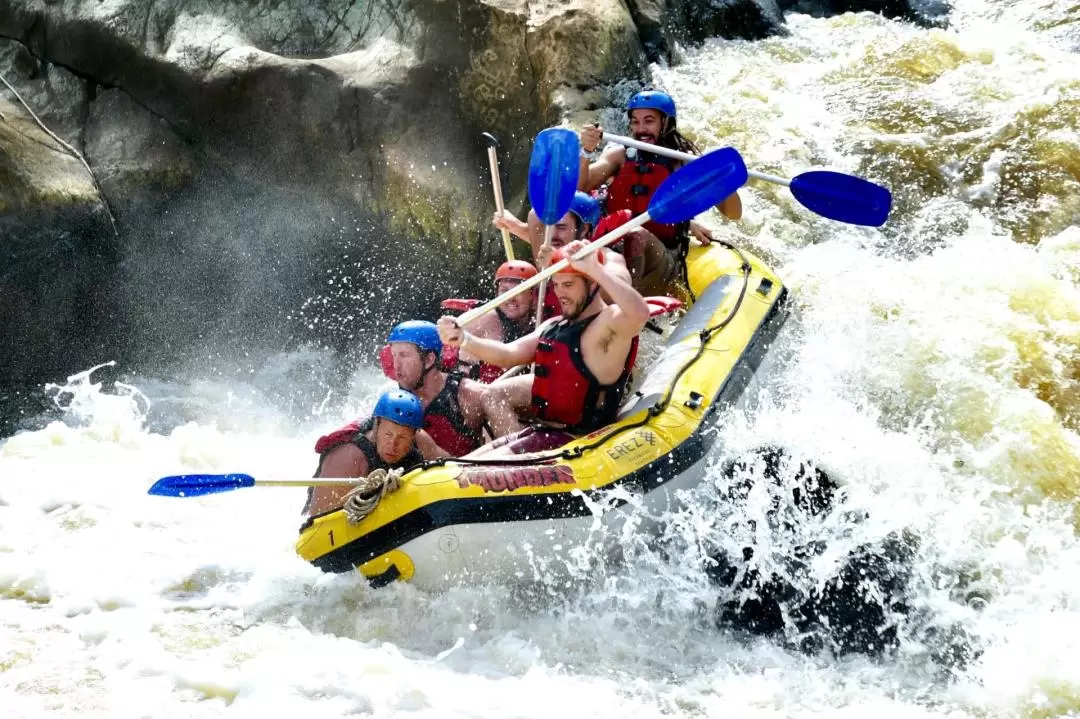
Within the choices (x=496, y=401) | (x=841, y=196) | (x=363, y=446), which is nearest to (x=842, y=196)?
(x=841, y=196)

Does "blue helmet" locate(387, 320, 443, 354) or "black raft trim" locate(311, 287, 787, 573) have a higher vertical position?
"blue helmet" locate(387, 320, 443, 354)

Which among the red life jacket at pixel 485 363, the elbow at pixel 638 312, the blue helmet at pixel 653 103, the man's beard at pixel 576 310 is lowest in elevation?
the red life jacket at pixel 485 363

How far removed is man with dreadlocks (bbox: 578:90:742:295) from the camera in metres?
5.55

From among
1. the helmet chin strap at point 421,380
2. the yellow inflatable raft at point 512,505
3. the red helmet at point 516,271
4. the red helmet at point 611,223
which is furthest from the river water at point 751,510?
the red helmet at point 516,271

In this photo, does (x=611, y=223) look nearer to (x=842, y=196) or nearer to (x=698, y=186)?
(x=698, y=186)

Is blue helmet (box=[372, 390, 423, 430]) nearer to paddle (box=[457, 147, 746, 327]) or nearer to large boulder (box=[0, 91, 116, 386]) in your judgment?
paddle (box=[457, 147, 746, 327])

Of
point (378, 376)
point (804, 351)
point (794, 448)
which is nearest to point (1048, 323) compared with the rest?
point (804, 351)

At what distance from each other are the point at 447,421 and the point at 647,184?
197 centimetres

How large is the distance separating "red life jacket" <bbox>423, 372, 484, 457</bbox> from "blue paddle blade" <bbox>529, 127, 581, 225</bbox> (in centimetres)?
91

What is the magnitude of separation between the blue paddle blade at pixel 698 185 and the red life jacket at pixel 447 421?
1146 mm

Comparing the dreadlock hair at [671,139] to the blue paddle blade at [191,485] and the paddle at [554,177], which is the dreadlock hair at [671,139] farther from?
the blue paddle blade at [191,485]

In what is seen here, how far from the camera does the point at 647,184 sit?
5.91 m

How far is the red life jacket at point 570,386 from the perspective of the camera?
14.6ft

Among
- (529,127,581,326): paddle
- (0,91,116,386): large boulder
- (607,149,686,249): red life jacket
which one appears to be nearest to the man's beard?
(529,127,581,326): paddle
